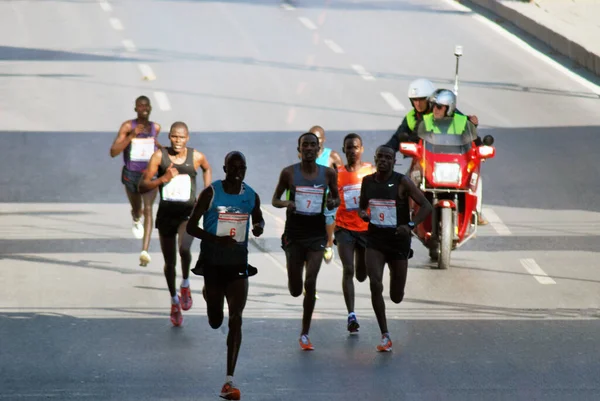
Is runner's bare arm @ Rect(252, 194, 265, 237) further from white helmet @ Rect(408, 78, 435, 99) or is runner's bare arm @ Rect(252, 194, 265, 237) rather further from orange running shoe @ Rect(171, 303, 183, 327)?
white helmet @ Rect(408, 78, 435, 99)

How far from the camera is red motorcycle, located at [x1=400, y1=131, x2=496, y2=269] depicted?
1773 cm

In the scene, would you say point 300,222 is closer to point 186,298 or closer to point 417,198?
point 417,198

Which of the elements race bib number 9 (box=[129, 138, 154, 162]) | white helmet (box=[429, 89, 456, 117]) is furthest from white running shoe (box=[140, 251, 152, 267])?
white helmet (box=[429, 89, 456, 117])

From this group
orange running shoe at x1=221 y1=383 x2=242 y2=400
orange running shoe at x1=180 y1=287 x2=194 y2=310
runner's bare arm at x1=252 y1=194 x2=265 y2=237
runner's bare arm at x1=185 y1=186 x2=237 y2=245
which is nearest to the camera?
orange running shoe at x1=221 y1=383 x2=242 y2=400

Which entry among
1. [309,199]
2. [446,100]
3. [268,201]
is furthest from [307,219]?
[268,201]

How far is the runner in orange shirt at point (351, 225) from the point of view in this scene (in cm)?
1477

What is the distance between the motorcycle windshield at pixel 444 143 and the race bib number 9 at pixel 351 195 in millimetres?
3033

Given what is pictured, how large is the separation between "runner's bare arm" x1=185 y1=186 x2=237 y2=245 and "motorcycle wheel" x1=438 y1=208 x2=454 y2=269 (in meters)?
5.24

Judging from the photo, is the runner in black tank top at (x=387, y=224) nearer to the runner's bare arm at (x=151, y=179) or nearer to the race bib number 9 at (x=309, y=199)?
the race bib number 9 at (x=309, y=199)

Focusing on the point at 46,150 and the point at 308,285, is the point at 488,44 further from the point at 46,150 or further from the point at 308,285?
the point at 308,285

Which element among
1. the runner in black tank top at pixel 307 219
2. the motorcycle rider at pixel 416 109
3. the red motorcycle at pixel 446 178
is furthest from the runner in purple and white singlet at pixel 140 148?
the runner in black tank top at pixel 307 219

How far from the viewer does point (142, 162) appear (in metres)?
17.5

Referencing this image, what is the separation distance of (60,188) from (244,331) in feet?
26.8

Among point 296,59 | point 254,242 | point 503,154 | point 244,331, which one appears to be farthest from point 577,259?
point 296,59
